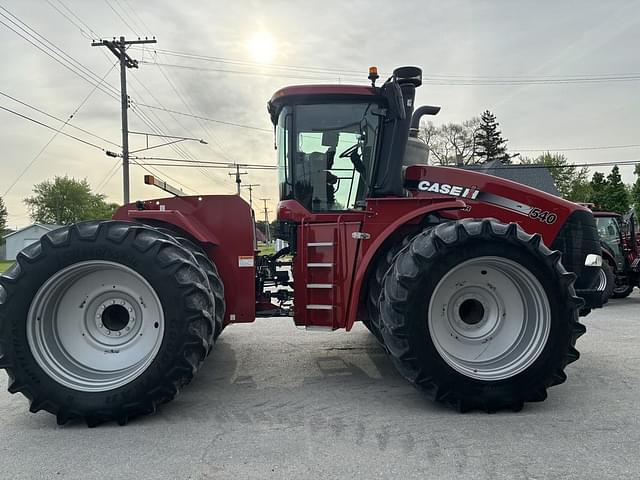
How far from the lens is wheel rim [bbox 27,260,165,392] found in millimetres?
3732

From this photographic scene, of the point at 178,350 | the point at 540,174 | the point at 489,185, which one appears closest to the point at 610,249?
the point at 489,185

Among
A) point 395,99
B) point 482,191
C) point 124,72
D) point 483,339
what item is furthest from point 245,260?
point 124,72

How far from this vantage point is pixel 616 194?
131ft

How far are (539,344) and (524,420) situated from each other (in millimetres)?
637

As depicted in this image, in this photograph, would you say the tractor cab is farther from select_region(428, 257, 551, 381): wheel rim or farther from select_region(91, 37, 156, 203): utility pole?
select_region(91, 37, 156, 203): utility pole

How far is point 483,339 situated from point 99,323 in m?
3.33

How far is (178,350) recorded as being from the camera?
354 centimetres

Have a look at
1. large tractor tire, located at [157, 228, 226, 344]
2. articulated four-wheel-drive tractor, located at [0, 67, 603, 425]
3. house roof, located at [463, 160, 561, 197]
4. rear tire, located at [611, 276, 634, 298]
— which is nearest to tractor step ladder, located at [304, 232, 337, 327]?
articulated four-wheel-drive tractor, located at [0, 67, 603, 425]

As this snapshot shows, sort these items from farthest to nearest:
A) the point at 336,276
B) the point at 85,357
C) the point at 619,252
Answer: the point at 619,252, the point at 336,276, the point at 85,357

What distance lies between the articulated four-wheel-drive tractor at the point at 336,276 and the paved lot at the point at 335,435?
0.85ft

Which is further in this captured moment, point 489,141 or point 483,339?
point 489,141

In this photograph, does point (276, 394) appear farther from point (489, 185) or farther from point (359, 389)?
point (489, 185)

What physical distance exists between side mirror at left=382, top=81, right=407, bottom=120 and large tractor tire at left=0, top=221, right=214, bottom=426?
237 cm

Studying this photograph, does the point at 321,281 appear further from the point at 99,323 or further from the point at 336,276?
the point at 99,323
